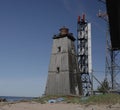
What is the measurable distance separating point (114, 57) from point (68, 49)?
10.6 meters

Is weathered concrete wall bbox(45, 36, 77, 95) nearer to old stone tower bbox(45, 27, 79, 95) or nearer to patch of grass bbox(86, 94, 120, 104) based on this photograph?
old stone tower bbox(45, 27, 79, 95)

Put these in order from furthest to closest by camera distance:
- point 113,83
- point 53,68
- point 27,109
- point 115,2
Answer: point 53,68 → point 113,83 → point 27,109 → point 115,2

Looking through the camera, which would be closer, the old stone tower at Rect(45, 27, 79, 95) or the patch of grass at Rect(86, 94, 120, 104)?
the patch of grass at Rect(86, 94, 120, 104)

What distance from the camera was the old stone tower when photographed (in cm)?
4019

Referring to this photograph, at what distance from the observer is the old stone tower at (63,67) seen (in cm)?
4019

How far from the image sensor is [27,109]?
23.0 m

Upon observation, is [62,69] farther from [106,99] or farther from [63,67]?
[106,99]

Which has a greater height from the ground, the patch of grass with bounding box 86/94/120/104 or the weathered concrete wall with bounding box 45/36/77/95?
the weathered concrete wall with bounding box 45/36/77/95

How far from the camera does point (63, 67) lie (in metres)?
41.2

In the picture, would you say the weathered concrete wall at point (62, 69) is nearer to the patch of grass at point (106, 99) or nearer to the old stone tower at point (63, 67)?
the old stone tower at point (63, 67)

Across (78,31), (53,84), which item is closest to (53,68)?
(53,84)

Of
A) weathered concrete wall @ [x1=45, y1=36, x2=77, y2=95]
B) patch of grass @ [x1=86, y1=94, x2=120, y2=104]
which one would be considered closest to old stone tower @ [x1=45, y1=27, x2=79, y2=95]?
weathered concrete wall @ [x1=45, y1=36, x2=77, y2=95]

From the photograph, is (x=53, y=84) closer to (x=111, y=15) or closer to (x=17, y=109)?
(x=17, y=109)

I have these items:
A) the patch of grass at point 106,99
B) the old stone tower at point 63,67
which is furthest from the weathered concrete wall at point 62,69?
the patch of grass at point 106,99
